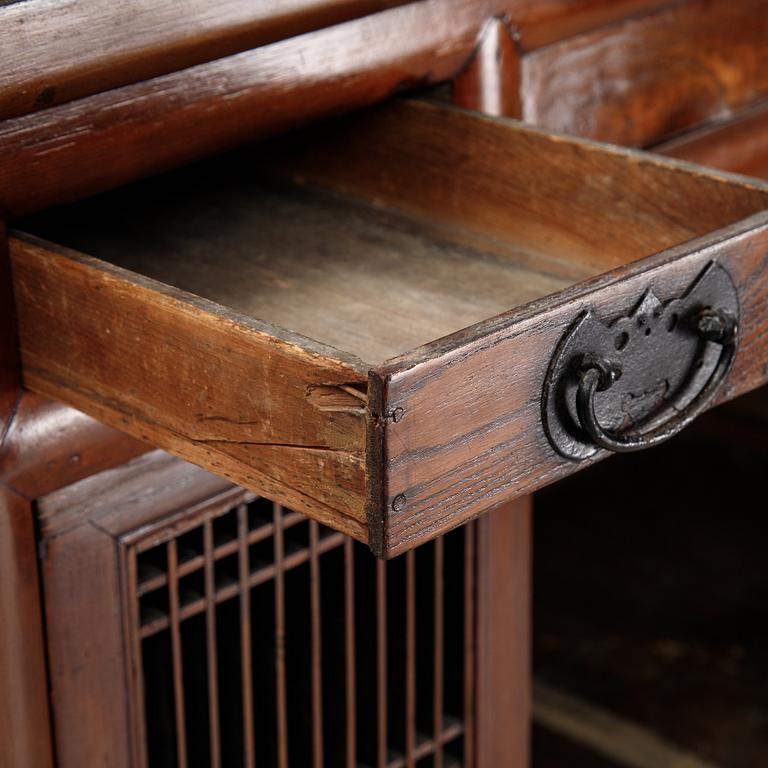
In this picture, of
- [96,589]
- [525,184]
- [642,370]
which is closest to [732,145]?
[525,184]

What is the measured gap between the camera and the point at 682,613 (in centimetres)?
250

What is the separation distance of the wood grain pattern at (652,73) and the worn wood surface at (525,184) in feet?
0.57

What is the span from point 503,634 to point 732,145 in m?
0.57

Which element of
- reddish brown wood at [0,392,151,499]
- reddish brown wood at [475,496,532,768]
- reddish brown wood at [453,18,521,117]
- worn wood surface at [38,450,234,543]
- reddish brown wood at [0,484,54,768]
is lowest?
reddish brown wood at [475,496,532,768]

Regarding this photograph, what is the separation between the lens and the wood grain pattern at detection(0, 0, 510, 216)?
89 cm

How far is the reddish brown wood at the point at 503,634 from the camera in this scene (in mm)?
1386

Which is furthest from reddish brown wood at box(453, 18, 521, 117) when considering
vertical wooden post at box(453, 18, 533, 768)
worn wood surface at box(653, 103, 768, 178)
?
vertical wooden post at box(453, 18, 533, 768)

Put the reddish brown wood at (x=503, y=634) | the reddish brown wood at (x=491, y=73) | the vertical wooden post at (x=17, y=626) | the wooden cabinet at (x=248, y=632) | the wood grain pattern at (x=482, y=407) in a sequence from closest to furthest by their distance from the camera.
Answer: the wood grain pattern at (x=482, y=407) → the vertical wooden post at (x=17, y=626) → the wooden cabinet at (x=248, y=632) → the reddish brown wood at (x=491, y=73) → the reddish brown wood at (x=503, y=634)

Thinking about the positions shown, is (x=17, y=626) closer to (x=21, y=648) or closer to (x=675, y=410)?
(x=21, y=648)

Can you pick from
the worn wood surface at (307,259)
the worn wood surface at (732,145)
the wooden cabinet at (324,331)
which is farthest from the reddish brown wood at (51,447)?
the worn wood surface at (732,145)

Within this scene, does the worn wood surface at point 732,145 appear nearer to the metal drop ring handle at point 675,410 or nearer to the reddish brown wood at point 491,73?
the reddish brown wood at point 491,73

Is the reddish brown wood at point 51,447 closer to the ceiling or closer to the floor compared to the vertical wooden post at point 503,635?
closer to the ceiling

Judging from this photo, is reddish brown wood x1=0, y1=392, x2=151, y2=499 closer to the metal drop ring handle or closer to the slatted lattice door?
the slatted lattice door

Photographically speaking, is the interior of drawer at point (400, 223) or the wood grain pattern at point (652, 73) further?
the wood grain pattern at point (652, 73)
